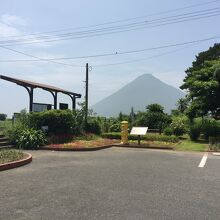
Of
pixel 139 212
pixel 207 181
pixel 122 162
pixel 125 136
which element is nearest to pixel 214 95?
pixel 125 136

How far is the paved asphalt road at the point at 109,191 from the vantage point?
24.3 ft

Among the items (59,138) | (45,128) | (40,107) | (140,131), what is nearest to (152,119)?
(140,131)

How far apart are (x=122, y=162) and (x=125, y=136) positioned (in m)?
8.53

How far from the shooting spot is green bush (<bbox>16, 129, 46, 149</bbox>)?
19250 mm

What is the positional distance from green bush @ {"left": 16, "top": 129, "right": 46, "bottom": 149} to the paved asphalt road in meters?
4.92

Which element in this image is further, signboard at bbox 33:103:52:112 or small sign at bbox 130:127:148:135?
signboard at bbox 33:103:52:112

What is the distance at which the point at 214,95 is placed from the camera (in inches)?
1039

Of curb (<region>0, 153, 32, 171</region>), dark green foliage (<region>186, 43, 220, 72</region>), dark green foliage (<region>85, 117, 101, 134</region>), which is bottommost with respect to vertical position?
curb (<region>0, 153, 32, 171</region>)

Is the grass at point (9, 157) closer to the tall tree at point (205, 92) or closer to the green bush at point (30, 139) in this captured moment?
the green bush at point (30, 139)

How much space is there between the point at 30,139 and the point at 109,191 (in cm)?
1084

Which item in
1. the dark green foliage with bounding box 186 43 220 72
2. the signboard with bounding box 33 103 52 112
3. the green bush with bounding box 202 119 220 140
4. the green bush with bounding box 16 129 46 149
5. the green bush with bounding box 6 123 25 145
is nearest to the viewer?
the green bush with bounding box 16 129 46 149

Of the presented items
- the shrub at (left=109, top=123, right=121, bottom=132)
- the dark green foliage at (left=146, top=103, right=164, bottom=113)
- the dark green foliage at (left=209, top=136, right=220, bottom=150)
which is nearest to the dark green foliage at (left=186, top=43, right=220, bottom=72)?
the dark green foliage at (left=146, top=103, right=164, bottom=113)

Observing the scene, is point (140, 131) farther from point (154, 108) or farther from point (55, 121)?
point (154, 108)

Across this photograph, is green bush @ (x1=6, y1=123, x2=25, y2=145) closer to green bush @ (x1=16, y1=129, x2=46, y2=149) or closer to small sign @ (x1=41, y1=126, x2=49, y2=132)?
green bush @ (x1=16, y1=129, x2=46, y2=149)
